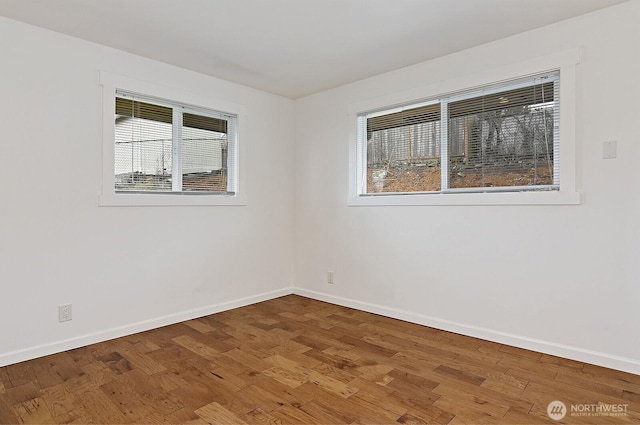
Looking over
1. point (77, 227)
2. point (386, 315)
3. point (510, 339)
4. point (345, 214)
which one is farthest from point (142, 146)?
point (510, 339)

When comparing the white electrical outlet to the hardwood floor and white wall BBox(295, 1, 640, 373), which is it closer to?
the hardwood floor

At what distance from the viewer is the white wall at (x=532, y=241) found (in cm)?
257

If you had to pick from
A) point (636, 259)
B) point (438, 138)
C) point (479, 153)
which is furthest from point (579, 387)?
point (438, 138)

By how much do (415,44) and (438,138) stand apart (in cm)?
86

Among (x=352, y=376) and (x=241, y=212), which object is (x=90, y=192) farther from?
(x=352, y=376)

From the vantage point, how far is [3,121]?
267cm

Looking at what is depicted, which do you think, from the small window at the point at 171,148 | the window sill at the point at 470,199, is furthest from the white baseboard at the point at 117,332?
the window sill at the point at 470,199

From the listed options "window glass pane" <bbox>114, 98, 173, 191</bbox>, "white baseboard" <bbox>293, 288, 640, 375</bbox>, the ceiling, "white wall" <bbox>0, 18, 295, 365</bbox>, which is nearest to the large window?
the ceiling

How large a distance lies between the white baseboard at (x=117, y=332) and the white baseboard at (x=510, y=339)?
1125 mm

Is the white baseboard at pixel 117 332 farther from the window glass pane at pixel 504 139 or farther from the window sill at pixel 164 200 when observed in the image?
the window glass pane at pixel 504 139

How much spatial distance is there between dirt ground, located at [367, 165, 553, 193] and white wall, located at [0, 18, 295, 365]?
5.73ft

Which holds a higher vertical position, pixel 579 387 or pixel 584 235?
pixel 584 235

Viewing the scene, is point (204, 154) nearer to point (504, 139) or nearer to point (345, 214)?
point (345, 214)

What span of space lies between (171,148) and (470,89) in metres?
2.79
